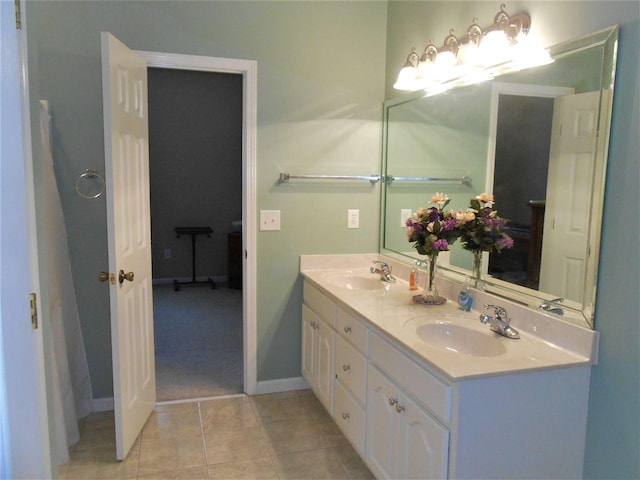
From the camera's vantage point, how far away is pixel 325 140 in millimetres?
2979

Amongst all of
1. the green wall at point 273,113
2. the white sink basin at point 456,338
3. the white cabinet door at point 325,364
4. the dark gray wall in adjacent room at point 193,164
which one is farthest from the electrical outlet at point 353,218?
the dark gray wall in adjacent room at point 193,164

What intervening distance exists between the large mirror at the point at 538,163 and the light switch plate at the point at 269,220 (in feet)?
2.99

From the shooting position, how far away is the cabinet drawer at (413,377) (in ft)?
4.91

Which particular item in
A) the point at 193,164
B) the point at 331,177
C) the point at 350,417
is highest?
the point at 193,164

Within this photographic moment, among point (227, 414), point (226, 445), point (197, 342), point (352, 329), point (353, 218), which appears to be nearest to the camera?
point (352, 329)

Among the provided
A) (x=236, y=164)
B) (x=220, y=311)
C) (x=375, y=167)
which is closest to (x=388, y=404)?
(x=375, y=167)

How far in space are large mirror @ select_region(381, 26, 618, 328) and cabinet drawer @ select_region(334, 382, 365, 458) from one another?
0.76 metres

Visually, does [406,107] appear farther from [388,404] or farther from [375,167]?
[388,404]

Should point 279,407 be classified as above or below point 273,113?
below

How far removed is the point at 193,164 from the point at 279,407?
3.94 meters

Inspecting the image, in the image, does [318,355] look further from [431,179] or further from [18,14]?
[18,14]

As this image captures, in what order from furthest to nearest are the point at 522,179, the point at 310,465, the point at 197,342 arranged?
the point at 197,342 → the point at 310,465 → the point at 522,179

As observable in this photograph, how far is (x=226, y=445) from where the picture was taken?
251cm

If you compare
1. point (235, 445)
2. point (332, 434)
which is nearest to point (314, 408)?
point (332, 434)
